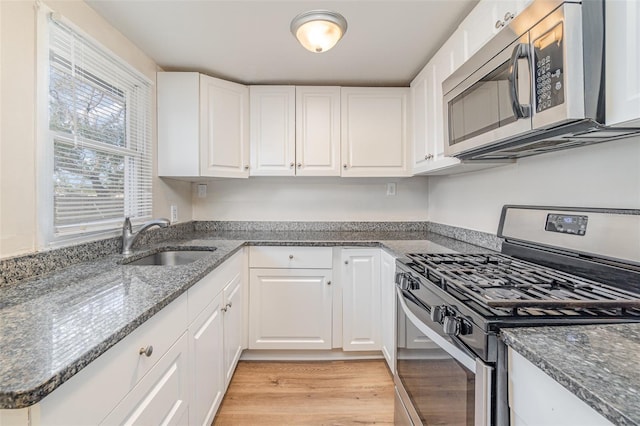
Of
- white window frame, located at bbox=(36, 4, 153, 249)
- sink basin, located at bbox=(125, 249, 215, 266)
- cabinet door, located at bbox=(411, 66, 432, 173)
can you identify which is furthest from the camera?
cabinet door, located at bbox=(411, 66, 432, 173)

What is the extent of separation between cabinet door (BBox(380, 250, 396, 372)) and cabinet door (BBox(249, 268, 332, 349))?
15.2 inches

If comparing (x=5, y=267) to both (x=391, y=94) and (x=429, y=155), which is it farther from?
(x=391, y=94)

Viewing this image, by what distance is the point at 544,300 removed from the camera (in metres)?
0.79

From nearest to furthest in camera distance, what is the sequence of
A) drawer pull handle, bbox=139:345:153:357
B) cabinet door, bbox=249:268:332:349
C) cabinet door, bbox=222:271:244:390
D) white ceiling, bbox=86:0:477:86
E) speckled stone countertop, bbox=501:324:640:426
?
speckled stone countertop, bbox=501:324:640:426 < drawer pull handle, bbox=139:345:153:357 < white ceiling, bbox=86:0:477:86 < cabinet door, bbox=222:271:244:390 < cabinet door, bbox=249:268:332:349

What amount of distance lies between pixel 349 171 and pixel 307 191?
1.58 ft

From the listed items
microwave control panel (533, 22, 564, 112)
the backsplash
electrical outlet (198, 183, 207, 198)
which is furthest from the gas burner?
electrical outlet (198, 183, 207, 198)

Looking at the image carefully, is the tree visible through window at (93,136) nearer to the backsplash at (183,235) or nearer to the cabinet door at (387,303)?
the backsplash at (183,235)

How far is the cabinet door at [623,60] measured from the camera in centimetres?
71

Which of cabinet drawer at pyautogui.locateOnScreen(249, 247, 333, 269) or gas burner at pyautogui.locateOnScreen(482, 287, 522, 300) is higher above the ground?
gas burner at pyautogui.locateOnScreen(482, 287, 522, 300)

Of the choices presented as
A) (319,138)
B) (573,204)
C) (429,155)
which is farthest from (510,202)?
(319,138)

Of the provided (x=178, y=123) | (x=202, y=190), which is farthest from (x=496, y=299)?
(x=202, y=190)

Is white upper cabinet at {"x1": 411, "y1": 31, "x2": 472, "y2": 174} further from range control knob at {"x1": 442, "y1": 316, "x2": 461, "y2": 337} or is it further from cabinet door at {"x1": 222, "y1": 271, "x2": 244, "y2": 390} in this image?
cabinet door at {"x1": 222, "y1": 271, "x2": 244, "y2": 390}

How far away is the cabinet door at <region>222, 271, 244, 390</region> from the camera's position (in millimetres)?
1684

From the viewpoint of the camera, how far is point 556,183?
128 centimetres
